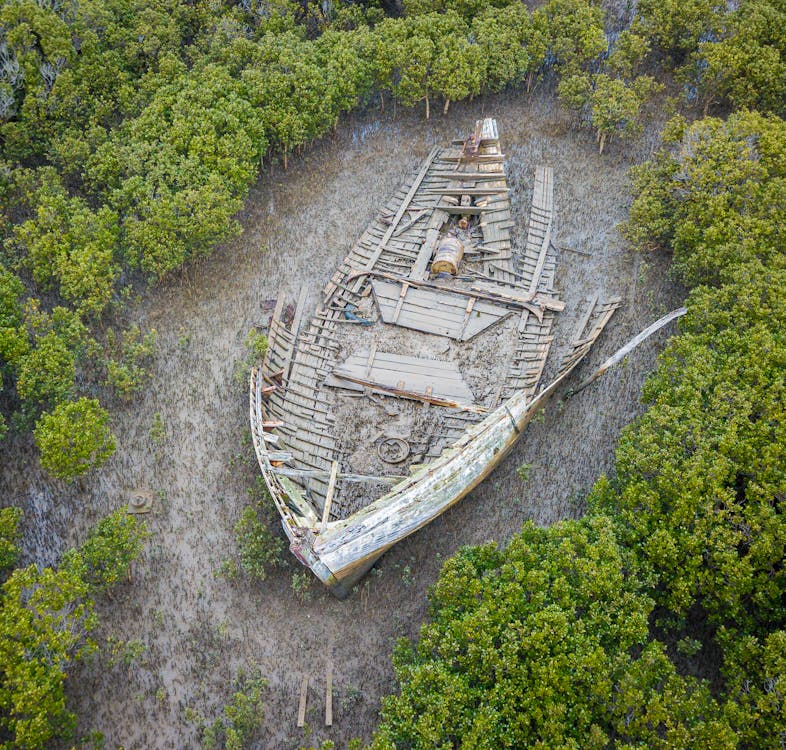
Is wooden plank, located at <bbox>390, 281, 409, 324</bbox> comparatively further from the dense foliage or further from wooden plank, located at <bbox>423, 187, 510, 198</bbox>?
the dense foliage

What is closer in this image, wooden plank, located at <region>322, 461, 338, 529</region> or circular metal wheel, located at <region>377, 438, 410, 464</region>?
wooden plank, located at <region>322, 461, 338, 529</region>

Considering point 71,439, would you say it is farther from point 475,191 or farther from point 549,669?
point 475,191

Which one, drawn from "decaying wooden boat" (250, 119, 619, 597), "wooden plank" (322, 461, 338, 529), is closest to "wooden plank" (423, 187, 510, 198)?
"decaying wooden boat" (250, 119, 619, 597)

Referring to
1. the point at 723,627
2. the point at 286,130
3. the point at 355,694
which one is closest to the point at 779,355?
the point at 723,627

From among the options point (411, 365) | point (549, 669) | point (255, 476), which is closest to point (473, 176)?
point (411, 365)

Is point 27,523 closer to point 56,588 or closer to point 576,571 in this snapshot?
point 56,588

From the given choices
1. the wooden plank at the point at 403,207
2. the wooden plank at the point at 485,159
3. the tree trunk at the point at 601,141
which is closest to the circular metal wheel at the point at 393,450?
the wooden plank at the point at 403,207

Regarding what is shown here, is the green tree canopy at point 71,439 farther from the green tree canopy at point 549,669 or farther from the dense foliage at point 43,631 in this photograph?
the green tree canopy at point 549,669
